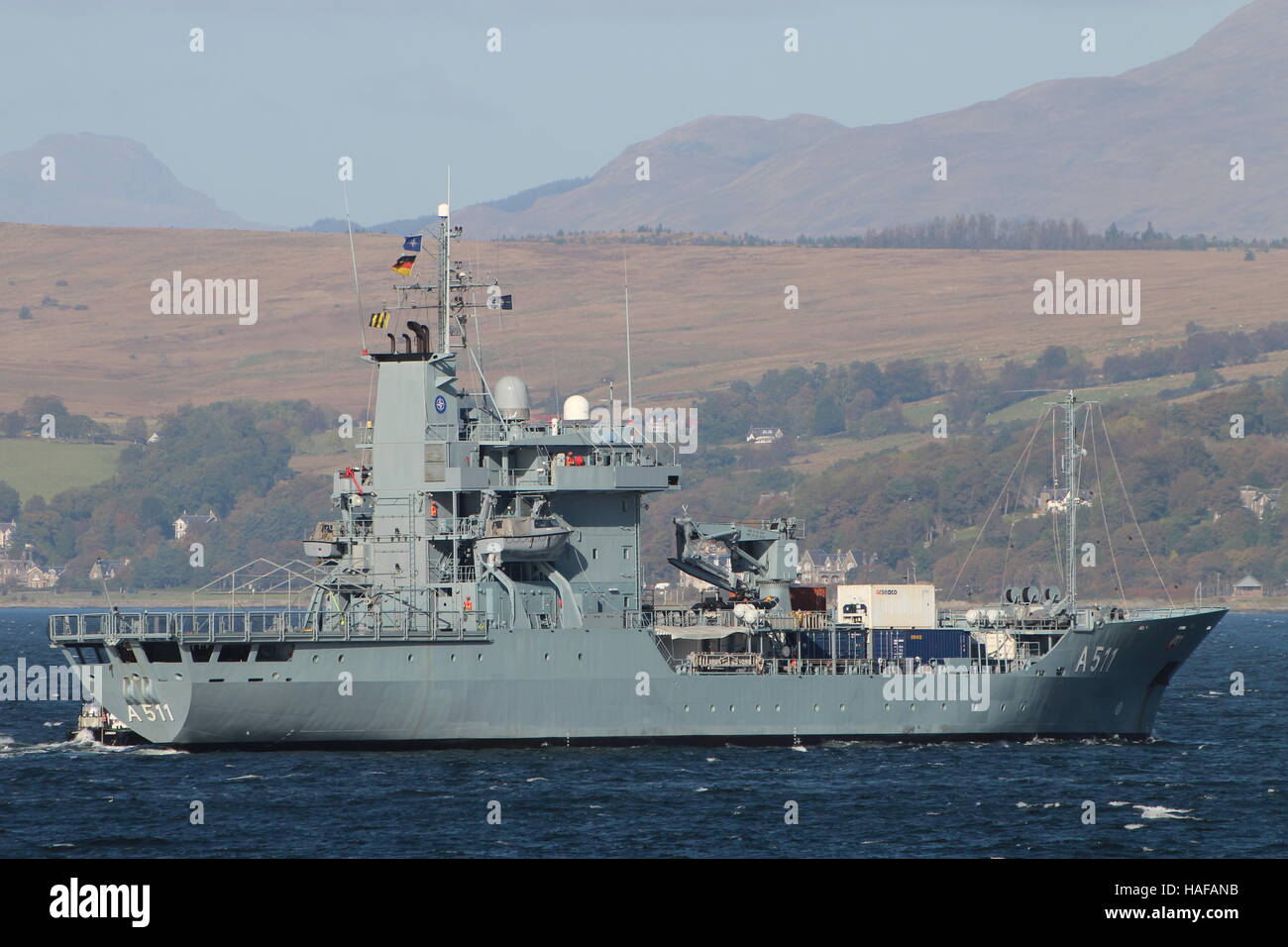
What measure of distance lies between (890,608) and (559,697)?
31.1ft

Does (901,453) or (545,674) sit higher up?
(901,453)

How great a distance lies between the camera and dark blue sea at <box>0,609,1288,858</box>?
31.8m

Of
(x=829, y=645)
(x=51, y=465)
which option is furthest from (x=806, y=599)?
(x=51, y=465)

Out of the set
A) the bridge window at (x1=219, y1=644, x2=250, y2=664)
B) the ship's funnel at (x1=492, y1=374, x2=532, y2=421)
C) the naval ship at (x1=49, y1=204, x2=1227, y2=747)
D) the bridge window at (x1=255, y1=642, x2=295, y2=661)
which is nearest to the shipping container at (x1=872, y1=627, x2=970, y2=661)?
the naval ship at (x1=49, y1=204, x2=1227, y2=747)

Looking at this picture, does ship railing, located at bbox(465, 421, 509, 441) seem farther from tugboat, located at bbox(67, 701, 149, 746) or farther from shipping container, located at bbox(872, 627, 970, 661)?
tugboat, located at bbox(67, 701, 149, 746)

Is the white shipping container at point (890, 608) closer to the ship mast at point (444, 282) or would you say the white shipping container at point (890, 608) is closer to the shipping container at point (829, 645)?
the shipping container at point (829, 645)

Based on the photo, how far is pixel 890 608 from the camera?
4694 centimetres

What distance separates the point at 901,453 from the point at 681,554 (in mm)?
128986

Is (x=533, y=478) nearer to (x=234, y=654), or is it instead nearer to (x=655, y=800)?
(x=234, y=654)

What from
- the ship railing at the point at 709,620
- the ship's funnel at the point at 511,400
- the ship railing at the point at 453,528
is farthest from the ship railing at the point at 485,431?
the ship railing at the point at 709,620

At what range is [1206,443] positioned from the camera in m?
172
